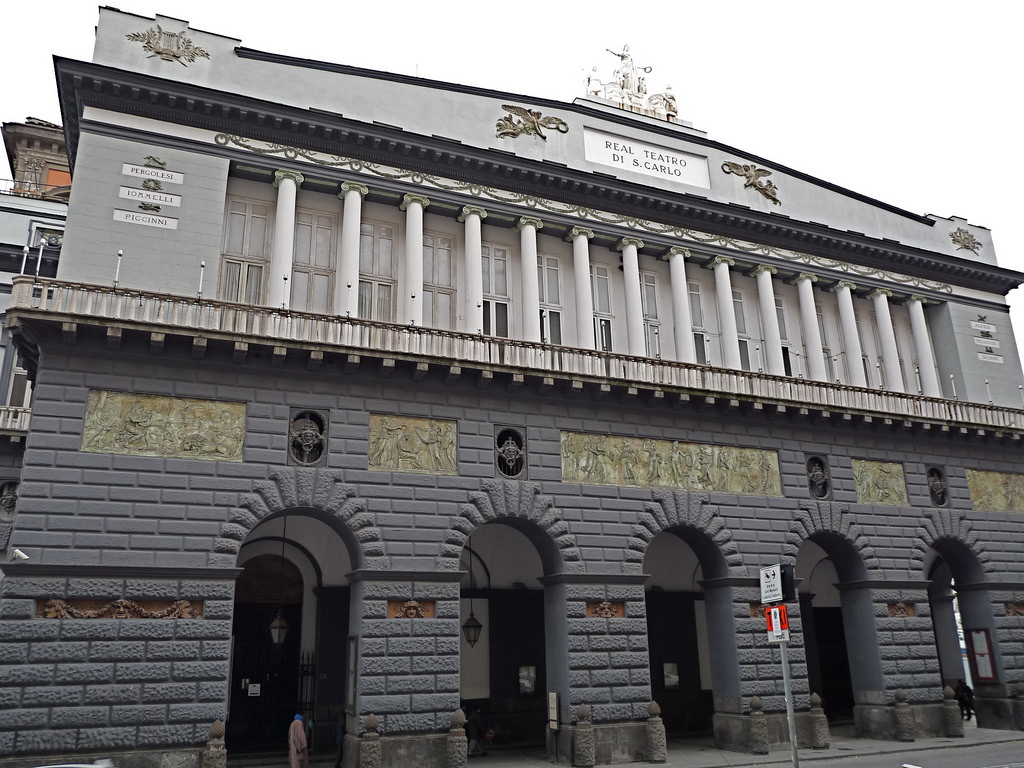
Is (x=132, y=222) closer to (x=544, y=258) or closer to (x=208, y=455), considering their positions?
(x=208, y=455)

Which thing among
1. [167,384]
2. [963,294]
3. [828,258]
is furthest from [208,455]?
[963,294]

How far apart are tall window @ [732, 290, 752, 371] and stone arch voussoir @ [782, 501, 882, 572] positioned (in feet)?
19.5

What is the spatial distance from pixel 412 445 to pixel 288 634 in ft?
22.8

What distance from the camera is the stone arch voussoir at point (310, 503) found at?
20172mm

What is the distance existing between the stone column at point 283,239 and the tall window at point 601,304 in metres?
10.3

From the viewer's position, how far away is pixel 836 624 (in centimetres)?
3228

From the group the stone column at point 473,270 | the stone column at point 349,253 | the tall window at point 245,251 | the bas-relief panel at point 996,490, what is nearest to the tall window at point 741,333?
the bas-relief panel at point 996,490

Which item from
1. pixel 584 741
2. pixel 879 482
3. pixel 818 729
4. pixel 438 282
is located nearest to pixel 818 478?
pixel 879 482

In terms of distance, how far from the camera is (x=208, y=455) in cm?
2031

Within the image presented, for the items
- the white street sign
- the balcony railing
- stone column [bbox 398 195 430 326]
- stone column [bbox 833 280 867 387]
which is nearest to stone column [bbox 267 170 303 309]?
the balcony railing

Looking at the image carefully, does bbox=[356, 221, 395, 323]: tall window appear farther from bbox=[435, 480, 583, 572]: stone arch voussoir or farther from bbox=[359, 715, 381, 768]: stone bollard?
bbox=[359, 715, 381, 768]: stone bollard

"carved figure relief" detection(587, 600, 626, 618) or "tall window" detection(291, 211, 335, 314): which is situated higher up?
"tall window" detection(291, 211, 335, 314)

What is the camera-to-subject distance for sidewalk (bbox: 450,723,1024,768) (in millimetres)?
21625

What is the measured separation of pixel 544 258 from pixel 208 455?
44.0 ft
